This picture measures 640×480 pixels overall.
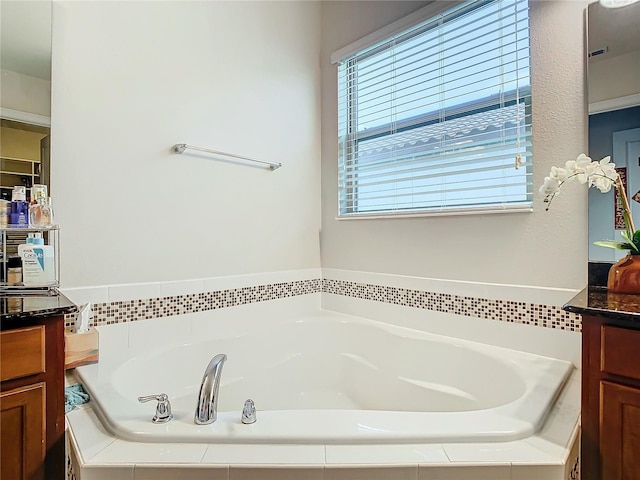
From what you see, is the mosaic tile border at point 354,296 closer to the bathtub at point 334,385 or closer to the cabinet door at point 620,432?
the bathtub at point 334,385

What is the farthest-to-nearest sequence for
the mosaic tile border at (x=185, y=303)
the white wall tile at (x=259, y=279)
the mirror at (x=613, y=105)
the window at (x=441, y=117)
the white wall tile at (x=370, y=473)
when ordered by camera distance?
1. the white wall tile at (x=259, y=279)
2. the window at (x=441, y=117)
3. the mosaic tile border at (x=185, y=303)
4. the mirror at (x=613, y=105)
5. the white wall tile at (x=370, y=473)

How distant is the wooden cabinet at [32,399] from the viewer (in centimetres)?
100

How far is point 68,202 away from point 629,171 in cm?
231

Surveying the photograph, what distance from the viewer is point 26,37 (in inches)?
56.7

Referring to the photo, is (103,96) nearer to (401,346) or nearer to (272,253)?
(272,253)

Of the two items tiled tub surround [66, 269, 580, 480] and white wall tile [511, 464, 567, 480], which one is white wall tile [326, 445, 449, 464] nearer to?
tiled tub surround [66, 269, 580, 480]

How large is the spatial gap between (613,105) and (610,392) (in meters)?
1.14

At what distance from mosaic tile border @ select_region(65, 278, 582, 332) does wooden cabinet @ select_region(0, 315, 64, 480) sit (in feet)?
1.69

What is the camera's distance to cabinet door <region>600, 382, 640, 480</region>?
3.23 feet

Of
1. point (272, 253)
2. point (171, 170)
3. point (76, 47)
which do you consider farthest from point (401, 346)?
point (76, 47)

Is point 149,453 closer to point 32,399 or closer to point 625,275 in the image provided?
point 32,399

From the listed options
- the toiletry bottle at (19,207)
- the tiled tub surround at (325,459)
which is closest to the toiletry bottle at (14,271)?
the toiletry bottle at (19,207)

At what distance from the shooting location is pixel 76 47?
155 cm

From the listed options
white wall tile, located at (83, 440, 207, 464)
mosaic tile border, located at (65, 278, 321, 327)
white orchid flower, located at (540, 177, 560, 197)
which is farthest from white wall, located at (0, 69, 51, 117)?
white orchid flower, located at (540, 177, 560, 197)
